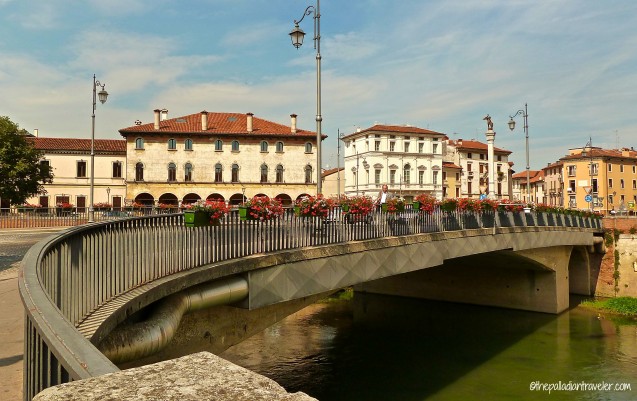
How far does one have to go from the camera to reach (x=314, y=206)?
11.7 metres

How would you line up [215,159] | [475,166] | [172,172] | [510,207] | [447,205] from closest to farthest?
[447,205]
[510,207]
[172,172]
[215,159]
[475,166]

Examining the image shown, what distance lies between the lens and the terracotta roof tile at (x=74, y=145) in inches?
1983

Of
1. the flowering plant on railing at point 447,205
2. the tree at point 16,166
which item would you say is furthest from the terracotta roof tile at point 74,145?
the flowering plant on railing at point 447,205

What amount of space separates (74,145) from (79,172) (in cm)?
298

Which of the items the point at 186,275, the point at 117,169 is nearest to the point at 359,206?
the point at 186,275

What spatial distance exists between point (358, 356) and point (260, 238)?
1269cm

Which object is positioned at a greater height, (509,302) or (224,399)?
(224,399)

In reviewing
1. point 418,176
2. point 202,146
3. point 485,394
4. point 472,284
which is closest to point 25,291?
point 485,394

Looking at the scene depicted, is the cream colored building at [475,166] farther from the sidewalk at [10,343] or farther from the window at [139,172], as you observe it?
the sidewalk at [10,343]

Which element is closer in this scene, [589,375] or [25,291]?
[25,291]

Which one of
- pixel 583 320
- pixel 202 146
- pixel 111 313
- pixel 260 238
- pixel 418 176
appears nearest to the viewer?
pixel 111 313

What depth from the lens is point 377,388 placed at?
17.2 m

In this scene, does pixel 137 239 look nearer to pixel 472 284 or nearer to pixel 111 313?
pixel 111 313

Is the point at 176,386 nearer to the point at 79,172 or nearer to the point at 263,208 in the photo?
the point at 263,208
